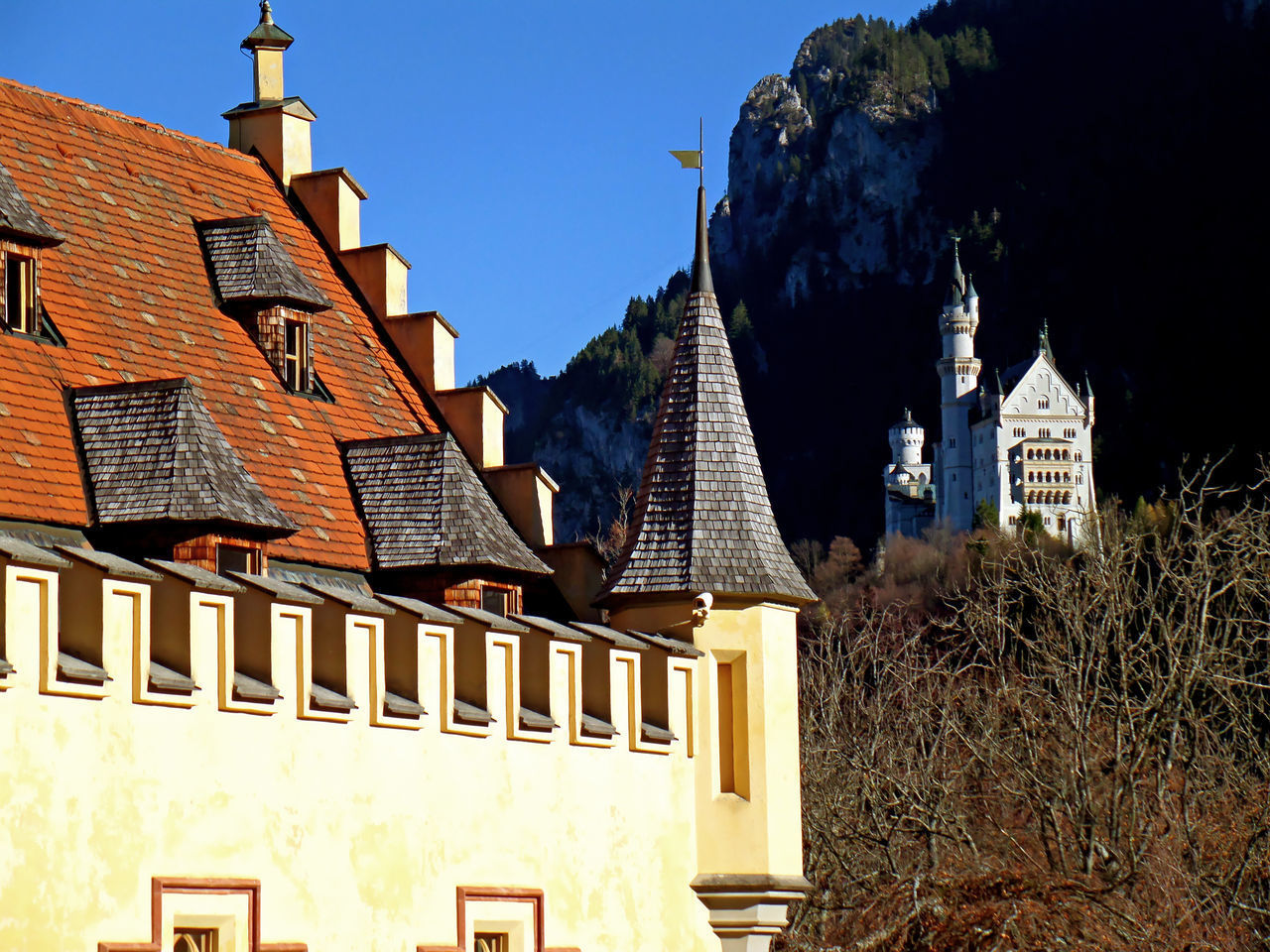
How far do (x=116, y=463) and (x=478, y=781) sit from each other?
11.7 feet

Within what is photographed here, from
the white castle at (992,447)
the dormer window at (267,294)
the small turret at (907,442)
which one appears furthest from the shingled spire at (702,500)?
the small turret at (907,442)

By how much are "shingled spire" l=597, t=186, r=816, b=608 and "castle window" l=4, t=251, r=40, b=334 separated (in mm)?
5009

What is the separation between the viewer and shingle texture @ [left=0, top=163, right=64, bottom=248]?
55.3 feet

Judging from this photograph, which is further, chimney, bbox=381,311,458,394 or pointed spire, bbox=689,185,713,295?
chimney, bbox=381,311,458,394

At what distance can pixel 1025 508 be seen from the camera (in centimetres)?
16875

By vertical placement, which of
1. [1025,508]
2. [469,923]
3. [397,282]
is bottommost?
[469,923]

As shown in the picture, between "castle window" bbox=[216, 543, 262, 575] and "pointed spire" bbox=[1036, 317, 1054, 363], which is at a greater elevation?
"pointed spire" bbox=[1036, 317, 1054, 363]

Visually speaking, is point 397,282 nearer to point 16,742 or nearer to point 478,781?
point 478,781

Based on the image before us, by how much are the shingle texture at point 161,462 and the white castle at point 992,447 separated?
14708 cm

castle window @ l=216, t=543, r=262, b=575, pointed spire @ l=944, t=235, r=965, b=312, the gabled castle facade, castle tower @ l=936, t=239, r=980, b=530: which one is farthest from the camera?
pointed spire @ l=944, t=235, r=965, b=312

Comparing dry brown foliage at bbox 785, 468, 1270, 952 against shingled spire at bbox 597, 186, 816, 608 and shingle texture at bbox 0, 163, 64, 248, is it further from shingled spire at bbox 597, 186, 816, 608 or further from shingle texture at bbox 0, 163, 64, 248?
shingle texture at bbox 0, 163, 64, 248

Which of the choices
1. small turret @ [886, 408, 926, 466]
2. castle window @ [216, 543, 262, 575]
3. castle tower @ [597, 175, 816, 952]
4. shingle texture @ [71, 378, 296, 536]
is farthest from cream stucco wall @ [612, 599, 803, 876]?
small turret @ [886, 408, 926, 466]

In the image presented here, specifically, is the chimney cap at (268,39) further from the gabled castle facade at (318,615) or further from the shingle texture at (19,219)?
the shingle texture at (19,219)

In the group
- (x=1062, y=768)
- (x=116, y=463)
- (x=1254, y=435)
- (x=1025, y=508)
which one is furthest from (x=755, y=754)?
(x=1025, y=508)
